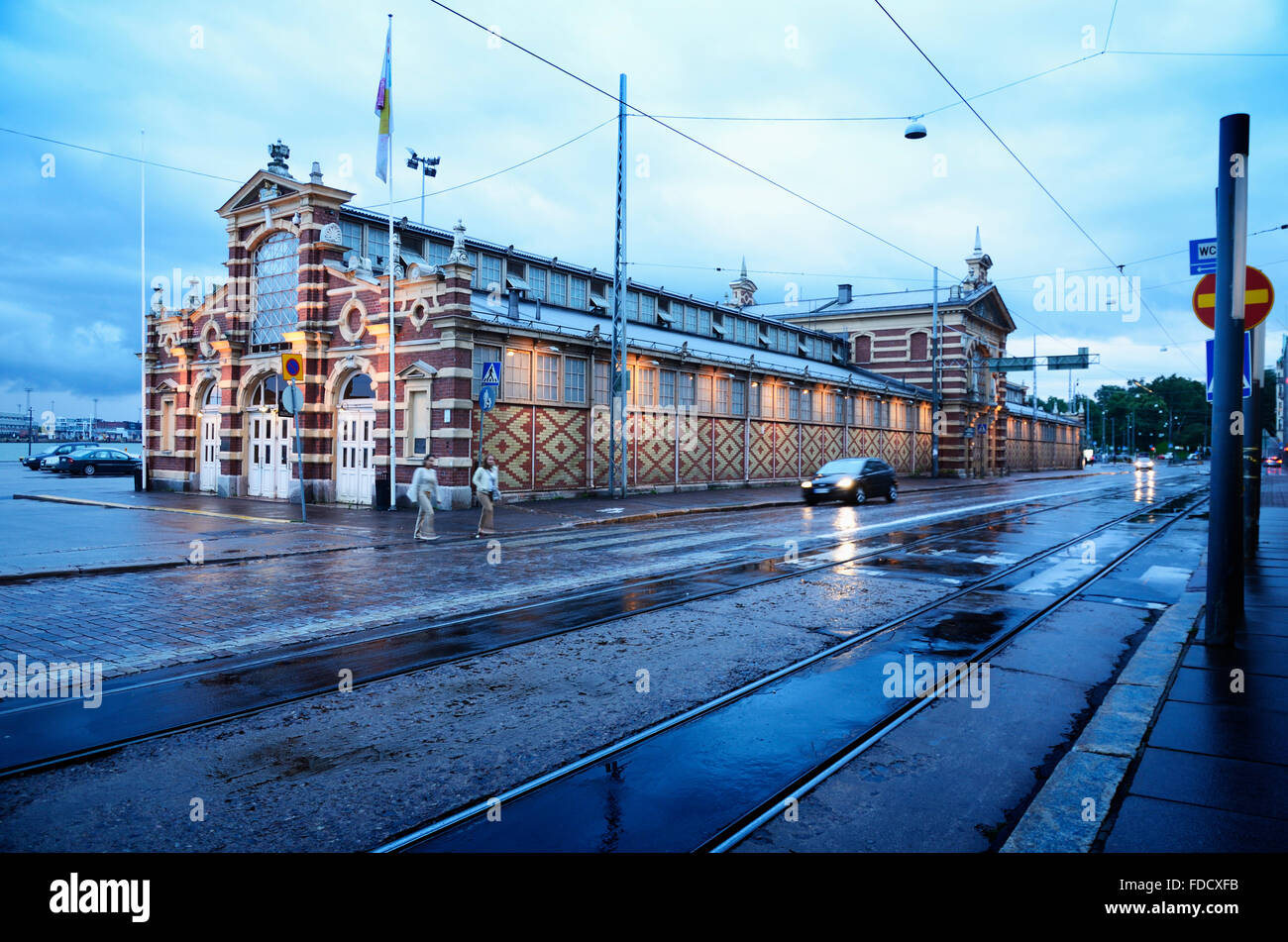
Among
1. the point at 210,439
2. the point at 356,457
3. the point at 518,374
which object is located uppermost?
the point at 518,374

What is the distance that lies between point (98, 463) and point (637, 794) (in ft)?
154

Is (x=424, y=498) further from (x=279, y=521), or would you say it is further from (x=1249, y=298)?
(x=1249, y=298)

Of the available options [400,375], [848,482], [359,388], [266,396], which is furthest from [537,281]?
[848,482]

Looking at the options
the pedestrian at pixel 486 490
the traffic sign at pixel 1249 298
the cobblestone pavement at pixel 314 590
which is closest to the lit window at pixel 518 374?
the pedestrian at pixel 486 490

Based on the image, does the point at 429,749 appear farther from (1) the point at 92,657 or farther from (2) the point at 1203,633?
(2) the point at 1203,633

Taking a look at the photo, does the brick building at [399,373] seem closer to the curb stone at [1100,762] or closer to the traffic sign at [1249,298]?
the traffic sign at [1249,298]

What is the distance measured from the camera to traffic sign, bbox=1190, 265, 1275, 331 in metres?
7.68

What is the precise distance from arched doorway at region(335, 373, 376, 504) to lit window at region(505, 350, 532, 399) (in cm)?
406

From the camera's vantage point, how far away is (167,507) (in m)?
22.0

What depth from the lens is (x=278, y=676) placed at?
6238mm

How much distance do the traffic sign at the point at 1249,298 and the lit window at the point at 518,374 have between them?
18891mm

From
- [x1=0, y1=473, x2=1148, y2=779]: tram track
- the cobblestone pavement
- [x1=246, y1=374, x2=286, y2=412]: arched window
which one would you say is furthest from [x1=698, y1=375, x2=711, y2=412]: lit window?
[x1=0, y1=473, x2=1148, y2=779]: tram track
